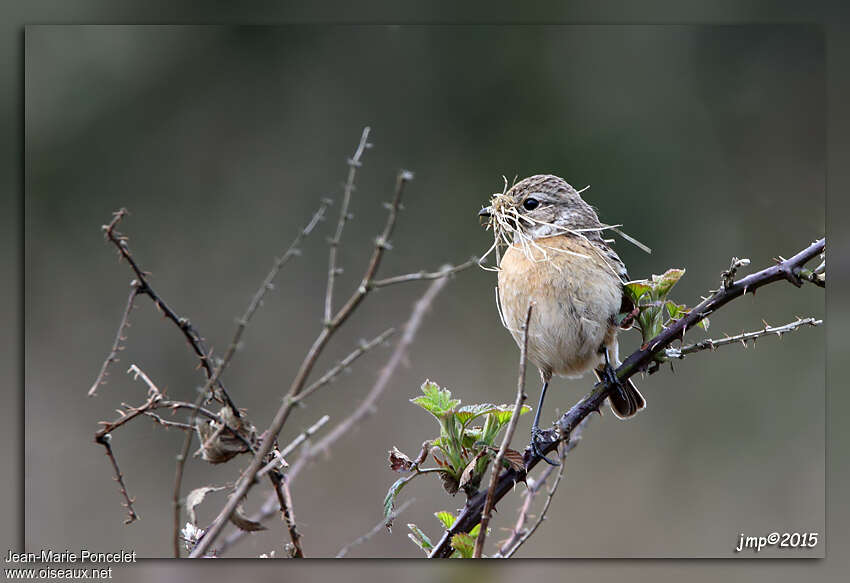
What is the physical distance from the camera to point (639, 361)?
6.52 feet

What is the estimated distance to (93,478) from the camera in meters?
2.95

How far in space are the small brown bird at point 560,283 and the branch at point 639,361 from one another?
14 centimetres

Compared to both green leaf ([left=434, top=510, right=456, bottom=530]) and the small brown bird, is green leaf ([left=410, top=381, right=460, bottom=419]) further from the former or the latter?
the small brown bird

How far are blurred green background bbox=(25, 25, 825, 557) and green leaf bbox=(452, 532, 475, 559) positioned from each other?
3.72 ft

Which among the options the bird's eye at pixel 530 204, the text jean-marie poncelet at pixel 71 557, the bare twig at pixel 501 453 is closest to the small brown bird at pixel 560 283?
the bird's eye at pixel 530 204

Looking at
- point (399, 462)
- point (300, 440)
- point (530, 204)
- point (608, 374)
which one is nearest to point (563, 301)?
point (608, 374)

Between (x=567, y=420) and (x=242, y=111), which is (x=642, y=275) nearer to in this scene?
(x=242, y=111)

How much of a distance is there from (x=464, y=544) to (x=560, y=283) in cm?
91

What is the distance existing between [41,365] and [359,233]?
1.88 metres

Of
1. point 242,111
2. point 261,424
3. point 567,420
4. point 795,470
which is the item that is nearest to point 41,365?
point 261,424

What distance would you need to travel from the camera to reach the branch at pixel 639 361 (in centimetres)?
173

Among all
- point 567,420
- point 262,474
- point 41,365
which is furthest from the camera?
point 41,365

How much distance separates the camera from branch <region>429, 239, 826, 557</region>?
5.66ft

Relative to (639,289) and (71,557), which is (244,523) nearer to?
(639,289)
